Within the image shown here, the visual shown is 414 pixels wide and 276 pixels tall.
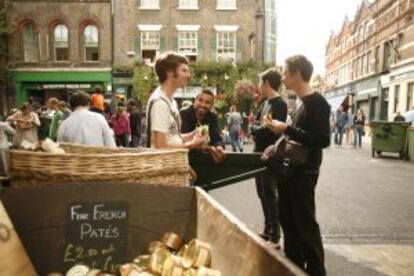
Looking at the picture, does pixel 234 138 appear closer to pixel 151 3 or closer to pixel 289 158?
pixel 289 158

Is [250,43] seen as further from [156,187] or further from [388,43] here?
[156,187]

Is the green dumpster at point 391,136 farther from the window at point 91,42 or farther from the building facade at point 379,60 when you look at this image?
the window at point 91,42

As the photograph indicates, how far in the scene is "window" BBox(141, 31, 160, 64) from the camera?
25.2 m

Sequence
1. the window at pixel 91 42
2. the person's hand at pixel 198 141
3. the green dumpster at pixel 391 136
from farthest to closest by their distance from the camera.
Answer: the window at pixel 91 42 < the green dumpster at pixel 391 136 < the person's hand at pixel 198 141

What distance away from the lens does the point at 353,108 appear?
1582 inches

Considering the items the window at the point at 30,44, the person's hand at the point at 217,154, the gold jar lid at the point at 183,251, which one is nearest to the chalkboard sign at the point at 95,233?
the gold jar lid at the point at 183,251

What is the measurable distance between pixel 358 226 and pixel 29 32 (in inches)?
947

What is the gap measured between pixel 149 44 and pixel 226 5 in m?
5.27

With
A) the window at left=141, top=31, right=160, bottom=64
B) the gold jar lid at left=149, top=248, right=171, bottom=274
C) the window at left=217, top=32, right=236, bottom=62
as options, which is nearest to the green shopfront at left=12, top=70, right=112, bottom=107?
the window at left=141, top=31, right=160, bottom=64

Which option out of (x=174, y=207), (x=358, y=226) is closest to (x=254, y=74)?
(x=358, y=226)

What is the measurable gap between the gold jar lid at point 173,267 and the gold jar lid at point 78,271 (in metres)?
0.31

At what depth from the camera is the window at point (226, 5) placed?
2548cm

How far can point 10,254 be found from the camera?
1378mm

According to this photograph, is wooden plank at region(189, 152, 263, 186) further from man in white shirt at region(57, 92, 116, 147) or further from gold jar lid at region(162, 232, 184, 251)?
man in white shirt at region(57, 92, 116, 147)
